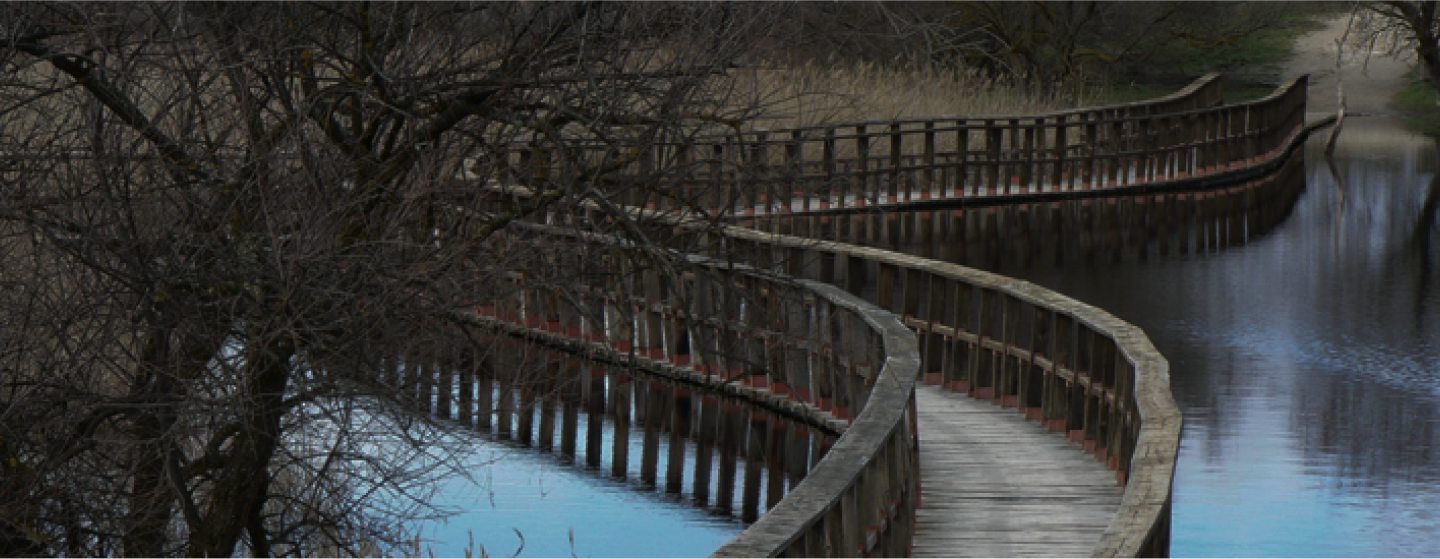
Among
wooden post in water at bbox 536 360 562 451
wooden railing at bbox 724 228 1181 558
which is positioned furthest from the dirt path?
wooden railing at bbox 724 228 1181 558

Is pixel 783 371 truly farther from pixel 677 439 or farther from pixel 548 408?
pixel 548 408

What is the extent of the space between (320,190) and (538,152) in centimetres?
104

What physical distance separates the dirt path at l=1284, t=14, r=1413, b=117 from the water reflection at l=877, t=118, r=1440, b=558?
1289 cm

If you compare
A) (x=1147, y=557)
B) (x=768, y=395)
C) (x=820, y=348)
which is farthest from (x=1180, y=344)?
(x=1147, y=557)

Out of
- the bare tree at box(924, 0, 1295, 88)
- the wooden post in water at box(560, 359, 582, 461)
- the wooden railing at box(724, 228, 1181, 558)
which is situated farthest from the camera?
the bare tree at box(924, 0, 1295, 88)

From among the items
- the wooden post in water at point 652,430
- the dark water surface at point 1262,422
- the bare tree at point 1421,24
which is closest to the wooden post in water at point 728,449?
the dark water surface at point 1262,422

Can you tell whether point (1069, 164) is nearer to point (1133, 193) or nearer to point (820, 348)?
point (1133, 193)

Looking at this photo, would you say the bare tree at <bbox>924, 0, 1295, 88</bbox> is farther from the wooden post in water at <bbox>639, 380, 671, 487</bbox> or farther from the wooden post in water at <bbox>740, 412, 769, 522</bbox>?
the wooden post in water at <bbox>740, 412, 769, 522</bbox>

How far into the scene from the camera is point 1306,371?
67.4 ft

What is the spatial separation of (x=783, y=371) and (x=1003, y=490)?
4.87 meters

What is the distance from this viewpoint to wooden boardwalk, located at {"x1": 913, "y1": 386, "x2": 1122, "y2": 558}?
10484mm

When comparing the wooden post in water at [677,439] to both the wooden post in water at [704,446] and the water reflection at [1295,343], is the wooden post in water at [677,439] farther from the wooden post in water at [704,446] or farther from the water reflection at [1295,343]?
the water reflection at [1295,343]

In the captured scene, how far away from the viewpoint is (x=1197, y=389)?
1922 cm

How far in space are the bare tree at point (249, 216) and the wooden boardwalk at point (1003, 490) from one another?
2.09m
